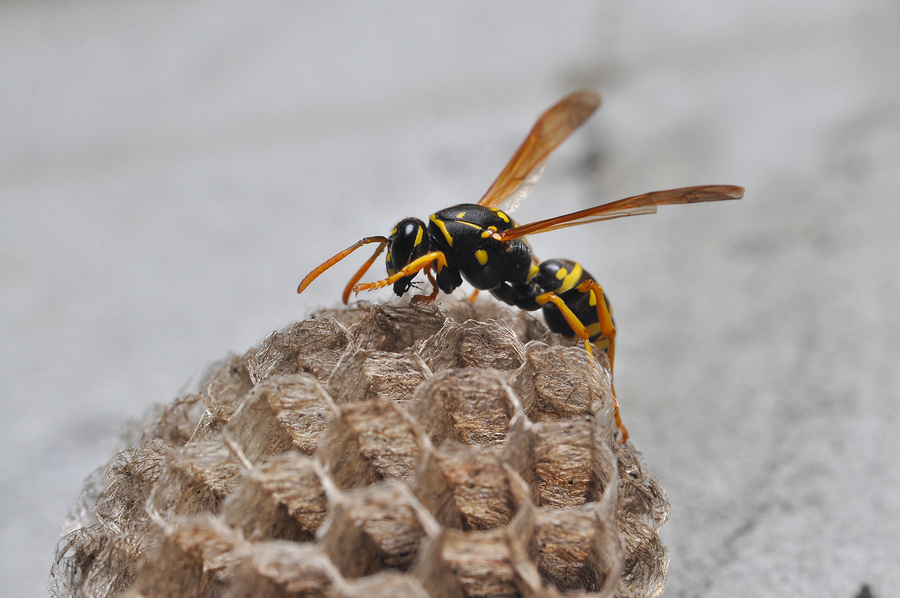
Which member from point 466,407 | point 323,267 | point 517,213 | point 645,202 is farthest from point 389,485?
point 517,213

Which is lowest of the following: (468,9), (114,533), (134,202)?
(114,533)

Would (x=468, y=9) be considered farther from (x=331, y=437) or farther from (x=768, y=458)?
(x=331, y=437)

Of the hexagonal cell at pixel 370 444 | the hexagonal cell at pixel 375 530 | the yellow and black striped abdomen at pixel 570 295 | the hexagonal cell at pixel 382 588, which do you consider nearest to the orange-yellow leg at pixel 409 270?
the yellow and black striped abdomen at pixel 570 295

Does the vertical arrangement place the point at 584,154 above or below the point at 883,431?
above

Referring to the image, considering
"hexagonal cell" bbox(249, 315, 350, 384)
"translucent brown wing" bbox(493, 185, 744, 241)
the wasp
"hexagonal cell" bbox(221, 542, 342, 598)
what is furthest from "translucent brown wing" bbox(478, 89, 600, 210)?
"hexagonal cell" bbox(221, 542, 342, 598)

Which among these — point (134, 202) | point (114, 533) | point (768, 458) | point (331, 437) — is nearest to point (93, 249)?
point (134, 202)

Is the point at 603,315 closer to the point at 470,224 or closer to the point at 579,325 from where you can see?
the point at 579,325
